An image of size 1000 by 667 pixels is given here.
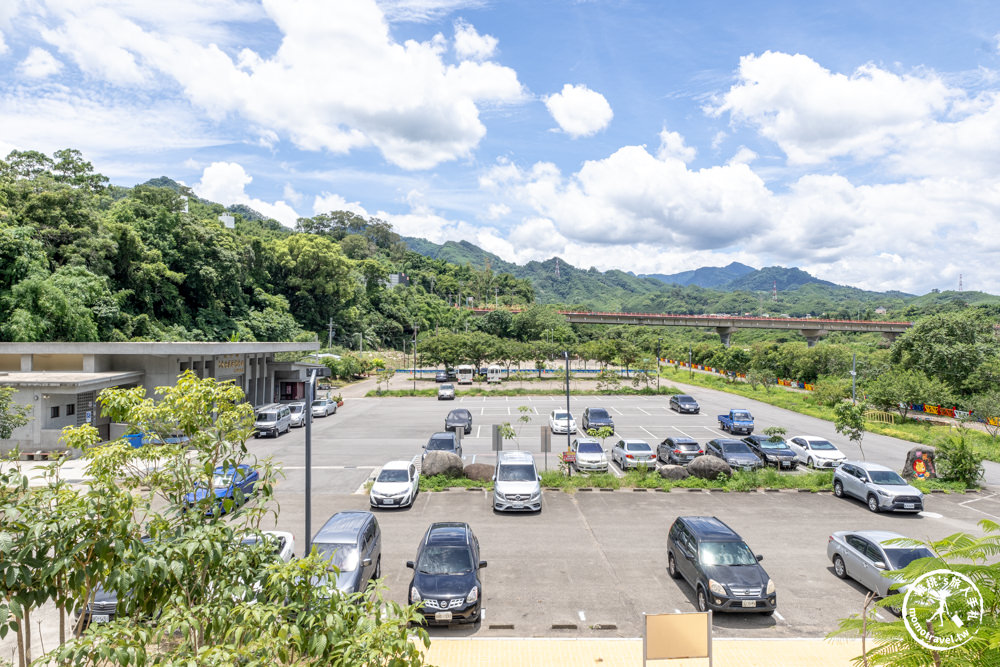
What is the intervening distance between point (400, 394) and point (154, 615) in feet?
160

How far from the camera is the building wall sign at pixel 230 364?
36.0m

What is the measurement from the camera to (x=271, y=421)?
105ft

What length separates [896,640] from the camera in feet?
13.8

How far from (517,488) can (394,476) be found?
4.37 meters

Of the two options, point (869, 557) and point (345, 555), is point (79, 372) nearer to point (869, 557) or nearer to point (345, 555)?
point (345, 555)

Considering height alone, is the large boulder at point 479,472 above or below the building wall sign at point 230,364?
below

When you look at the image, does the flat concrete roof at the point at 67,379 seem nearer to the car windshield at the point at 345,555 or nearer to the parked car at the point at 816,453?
the car windshield at the point at 345,555

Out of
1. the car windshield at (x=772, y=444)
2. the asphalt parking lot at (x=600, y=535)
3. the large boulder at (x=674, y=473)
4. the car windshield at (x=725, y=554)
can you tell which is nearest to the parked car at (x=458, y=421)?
the asphalt parking lot at (x=600, y=535)

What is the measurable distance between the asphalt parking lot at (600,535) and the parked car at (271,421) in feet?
3.97

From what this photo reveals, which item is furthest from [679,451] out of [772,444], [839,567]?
[839,567]

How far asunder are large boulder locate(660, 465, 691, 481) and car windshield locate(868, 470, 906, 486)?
248 inches

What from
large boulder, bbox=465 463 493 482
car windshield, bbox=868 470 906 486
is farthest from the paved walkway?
large boulder, bbox=465 463 493 482

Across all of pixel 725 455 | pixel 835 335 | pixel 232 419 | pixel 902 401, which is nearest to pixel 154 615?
pixel 232 419

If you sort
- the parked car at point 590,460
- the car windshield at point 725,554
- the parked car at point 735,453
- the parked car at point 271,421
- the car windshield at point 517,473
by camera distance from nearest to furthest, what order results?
the car windshield at point 725,554
the car windshield at point 517,473
the parked car at point 590,460
the parked car at point 735,453
the parked car at point 271,421
